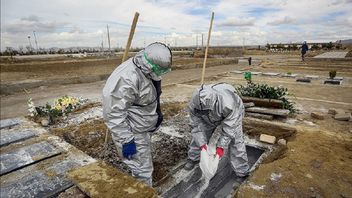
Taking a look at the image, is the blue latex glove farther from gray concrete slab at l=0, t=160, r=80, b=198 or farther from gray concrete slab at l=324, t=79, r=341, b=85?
gray concrete slab at l=324, t=79, r=341, b=85

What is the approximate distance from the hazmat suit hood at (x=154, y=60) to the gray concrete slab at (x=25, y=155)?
143cm

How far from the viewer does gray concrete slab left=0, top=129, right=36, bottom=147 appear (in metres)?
3.07

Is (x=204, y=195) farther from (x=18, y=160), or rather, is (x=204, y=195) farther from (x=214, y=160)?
(x=18, y=160)

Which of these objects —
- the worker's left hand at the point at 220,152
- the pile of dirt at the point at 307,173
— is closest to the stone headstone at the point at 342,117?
the pile of dirt at the point at 307,173

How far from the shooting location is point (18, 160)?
2.58 m

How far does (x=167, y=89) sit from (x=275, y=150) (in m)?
5.52

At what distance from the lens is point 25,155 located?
2689 millimetres

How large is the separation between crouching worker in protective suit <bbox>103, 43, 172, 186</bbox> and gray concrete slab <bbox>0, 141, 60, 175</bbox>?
91 centimetres

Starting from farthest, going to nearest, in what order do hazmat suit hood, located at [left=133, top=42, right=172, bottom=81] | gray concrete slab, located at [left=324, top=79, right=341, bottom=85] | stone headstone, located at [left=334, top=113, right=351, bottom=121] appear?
gray concrete slab, located at [left=324, top=79, right=341, bottom=85] → stone headstone, located at [left=334, top=113, right=351, bottom=121] → hazmat suit hood, located at [left=133, top=42, right=172, bottom=81]

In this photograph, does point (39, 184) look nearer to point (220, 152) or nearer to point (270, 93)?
point (220, 152)

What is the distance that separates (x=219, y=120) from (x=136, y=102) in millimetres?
1237

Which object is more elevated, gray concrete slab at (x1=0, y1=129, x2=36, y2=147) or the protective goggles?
the protective goggles

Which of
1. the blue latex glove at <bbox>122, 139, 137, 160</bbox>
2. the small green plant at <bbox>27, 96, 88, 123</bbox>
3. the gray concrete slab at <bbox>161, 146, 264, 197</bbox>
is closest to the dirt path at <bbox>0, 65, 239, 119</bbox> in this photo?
the small green plant at <bbox>27, 96, 88, 123</bbox>

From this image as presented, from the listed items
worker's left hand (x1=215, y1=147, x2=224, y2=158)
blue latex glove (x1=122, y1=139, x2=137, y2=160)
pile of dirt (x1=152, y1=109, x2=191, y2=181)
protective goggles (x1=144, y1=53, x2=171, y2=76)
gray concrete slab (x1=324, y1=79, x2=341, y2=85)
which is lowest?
pile of dirt (x1=152, y1=109, x2=191, y2=181)
